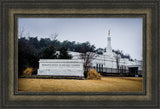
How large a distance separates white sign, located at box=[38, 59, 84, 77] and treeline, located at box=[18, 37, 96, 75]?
35cm

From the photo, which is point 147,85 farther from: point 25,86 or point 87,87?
point 25,86

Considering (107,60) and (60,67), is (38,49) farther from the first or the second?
(107,60)

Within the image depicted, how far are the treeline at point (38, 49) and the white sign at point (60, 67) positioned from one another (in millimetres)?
351

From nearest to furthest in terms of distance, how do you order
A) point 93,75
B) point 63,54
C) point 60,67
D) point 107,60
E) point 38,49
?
point 93,75, point 38,49, point 60,67, point 63,54, point 107,60

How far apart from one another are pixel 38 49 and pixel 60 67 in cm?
164

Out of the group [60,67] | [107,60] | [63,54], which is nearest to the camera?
[60,67]

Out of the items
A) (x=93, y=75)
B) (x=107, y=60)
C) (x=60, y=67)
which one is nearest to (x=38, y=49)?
(x=60, y=67)

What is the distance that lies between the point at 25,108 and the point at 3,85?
1103 millimetres

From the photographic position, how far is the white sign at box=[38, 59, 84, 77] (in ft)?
32.0

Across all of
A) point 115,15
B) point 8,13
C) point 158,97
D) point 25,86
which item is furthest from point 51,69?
point 158,97

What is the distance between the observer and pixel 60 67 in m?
10.1

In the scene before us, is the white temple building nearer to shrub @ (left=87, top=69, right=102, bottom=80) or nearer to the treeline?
the treeline

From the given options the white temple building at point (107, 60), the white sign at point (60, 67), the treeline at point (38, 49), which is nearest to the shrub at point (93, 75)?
the white sign at point (60, 67)

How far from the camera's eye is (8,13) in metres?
6.22
